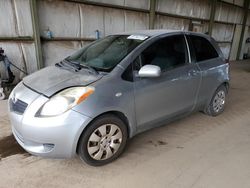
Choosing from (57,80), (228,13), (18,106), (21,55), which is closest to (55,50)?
(21,55)

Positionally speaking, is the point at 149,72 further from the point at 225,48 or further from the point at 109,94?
the point at 225,48

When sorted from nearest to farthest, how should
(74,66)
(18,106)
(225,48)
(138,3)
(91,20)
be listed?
(18,106) < (74,66) < (91,20) < (138,3) < (225,48)

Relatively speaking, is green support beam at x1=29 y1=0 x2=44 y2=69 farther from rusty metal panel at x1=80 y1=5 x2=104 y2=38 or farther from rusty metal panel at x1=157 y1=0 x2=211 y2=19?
rusty metal panel at x1=157 y1=0 x2=211 y2=19

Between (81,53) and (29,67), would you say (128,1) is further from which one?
(81,53)

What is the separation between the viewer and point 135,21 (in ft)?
21.5

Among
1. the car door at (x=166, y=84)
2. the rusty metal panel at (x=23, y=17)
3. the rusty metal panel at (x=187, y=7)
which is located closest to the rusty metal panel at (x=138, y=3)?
the rusty metal panel at (x=187, y=7)

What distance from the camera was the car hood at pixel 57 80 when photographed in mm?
1994

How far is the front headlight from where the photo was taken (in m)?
1.84

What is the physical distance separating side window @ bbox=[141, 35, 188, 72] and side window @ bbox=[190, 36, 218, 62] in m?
0.24

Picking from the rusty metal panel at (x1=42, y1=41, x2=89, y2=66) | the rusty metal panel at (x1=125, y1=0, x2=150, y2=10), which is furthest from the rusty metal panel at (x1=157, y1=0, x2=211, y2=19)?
the rusty metal panel at (x1=42, y1=41, x2=89, y2=66)

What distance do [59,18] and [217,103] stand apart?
3957 millimetres

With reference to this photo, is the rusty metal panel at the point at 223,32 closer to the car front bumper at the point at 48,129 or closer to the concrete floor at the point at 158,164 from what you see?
the concrete floor at the point at 158,164

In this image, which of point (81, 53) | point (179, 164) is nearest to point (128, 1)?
point (81, 53)

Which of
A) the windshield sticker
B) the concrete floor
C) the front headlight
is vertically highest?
the windshield sticker
